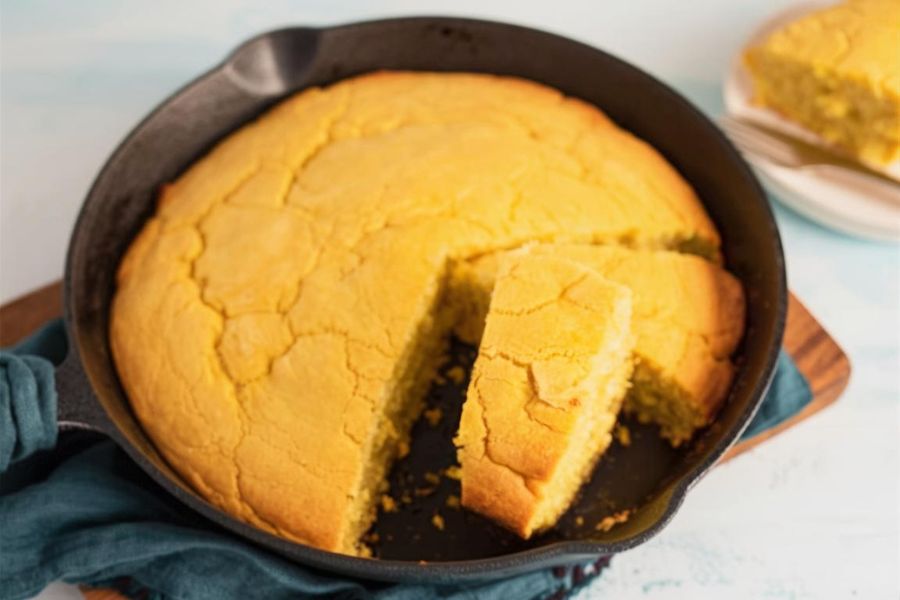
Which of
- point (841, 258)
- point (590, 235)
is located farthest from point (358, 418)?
point (841, 258)

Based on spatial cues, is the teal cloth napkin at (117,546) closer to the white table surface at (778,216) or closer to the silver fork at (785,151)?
the white table surface at (778,216)

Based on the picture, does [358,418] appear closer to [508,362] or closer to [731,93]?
[508,362]

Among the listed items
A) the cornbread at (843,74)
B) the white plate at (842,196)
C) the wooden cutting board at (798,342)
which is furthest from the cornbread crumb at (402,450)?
the cornbread at (843,74)

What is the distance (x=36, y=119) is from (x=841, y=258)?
2864 mm

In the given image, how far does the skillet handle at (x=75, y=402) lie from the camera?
2100 mm

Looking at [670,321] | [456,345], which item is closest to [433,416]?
[456,345]

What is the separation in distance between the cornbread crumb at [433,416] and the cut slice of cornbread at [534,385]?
36cm

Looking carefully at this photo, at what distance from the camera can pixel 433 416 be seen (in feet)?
8.11

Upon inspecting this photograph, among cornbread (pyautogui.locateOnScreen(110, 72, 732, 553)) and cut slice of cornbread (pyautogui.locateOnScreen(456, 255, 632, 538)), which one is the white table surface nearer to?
cut slice of cornbread (pyautogui.locateOnScreen(456, 255, 632, 538))

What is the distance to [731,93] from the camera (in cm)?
316

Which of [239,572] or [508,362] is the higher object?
[508,362]

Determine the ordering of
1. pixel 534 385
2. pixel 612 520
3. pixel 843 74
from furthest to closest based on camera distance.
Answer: pixel 843 74 → pixel 612 520 → pixel 534 385

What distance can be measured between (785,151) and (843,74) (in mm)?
289

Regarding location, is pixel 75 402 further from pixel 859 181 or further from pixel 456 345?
pixel 859 181
